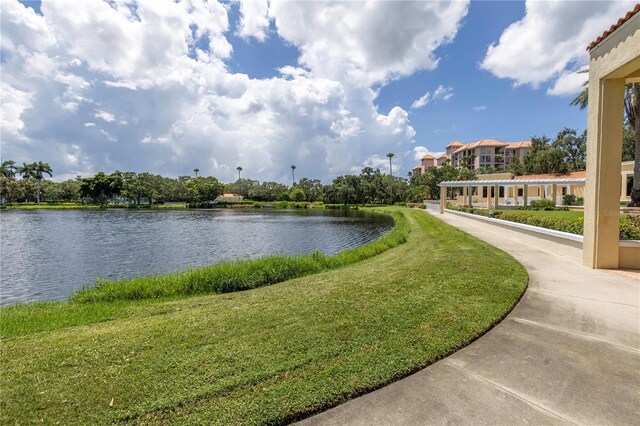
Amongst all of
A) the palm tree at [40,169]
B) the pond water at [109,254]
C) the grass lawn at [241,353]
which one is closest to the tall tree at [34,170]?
the palm tree at [40,169]

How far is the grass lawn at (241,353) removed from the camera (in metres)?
2.82

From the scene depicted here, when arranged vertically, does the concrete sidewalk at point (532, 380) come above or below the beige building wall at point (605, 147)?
below

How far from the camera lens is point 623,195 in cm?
2958

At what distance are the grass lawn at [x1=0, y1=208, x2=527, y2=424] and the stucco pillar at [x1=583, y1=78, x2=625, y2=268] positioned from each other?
3.24 meters

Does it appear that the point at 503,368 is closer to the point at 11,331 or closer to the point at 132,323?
the point at 132,323

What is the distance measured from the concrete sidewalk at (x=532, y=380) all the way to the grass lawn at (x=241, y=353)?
0.67 feet

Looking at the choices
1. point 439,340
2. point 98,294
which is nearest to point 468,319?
point 439,340

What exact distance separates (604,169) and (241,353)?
8.76 m

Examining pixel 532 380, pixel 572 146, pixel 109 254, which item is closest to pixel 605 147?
pixel 532 380

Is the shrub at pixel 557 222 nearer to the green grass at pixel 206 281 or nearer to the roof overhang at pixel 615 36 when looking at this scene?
the roof overhang at pixel 615 36

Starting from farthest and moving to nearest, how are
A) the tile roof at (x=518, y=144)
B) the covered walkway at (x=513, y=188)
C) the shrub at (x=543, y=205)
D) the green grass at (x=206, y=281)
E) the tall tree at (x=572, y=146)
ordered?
1. the tile roof at (x=518, y=144)
2. the tall tree at (x=572, y=146)
3. the covered walkway at (x=513, y=188)
4. the shrub at (x=543, y=205)
5. the green grass at (x=206, y=281)

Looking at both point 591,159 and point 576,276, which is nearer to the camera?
point 576,276

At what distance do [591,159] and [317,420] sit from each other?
8.76m

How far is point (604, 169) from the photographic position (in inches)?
295
